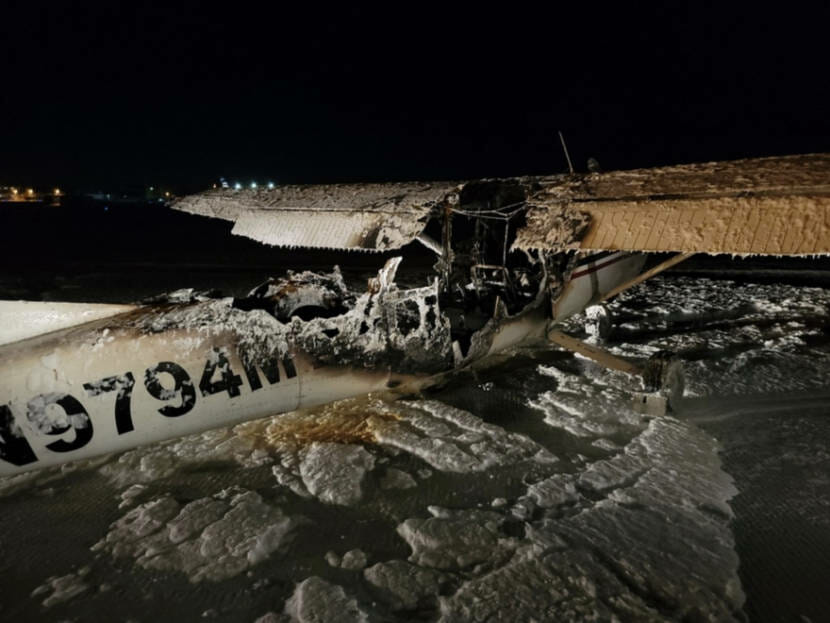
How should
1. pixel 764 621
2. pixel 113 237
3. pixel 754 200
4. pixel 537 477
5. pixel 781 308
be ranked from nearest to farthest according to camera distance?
pixel 764 621
pixel 754 200
pixel 537 477
pixel 781 308
pixel 113 237

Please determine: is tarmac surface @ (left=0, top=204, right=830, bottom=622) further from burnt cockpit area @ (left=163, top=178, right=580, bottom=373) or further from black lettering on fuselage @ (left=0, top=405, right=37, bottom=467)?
burnt cockpit area @ (left=163, top=178, right=580, bottom=373)

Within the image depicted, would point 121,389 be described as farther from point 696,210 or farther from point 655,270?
point 655,270

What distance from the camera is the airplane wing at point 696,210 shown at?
12.6 feet

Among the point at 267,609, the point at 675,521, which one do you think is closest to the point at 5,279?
the point at 267,609

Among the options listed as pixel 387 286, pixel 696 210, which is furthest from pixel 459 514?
pixel 696 210

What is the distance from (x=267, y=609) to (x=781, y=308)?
39.0 feet

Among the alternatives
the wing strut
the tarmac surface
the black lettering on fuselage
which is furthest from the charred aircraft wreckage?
the tarmac surface

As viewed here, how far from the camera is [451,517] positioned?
388 centimetres

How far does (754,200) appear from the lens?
4.07m

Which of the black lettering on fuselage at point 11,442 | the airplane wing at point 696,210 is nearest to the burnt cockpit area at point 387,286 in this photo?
the airplane wing at point 696,210

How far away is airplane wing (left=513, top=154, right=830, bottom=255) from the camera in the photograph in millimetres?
3832

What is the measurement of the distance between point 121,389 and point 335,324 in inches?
81.7

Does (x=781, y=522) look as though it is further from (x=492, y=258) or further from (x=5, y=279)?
(x=5, y=279)

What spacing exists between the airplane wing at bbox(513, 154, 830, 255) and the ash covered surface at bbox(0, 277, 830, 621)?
2.13m
